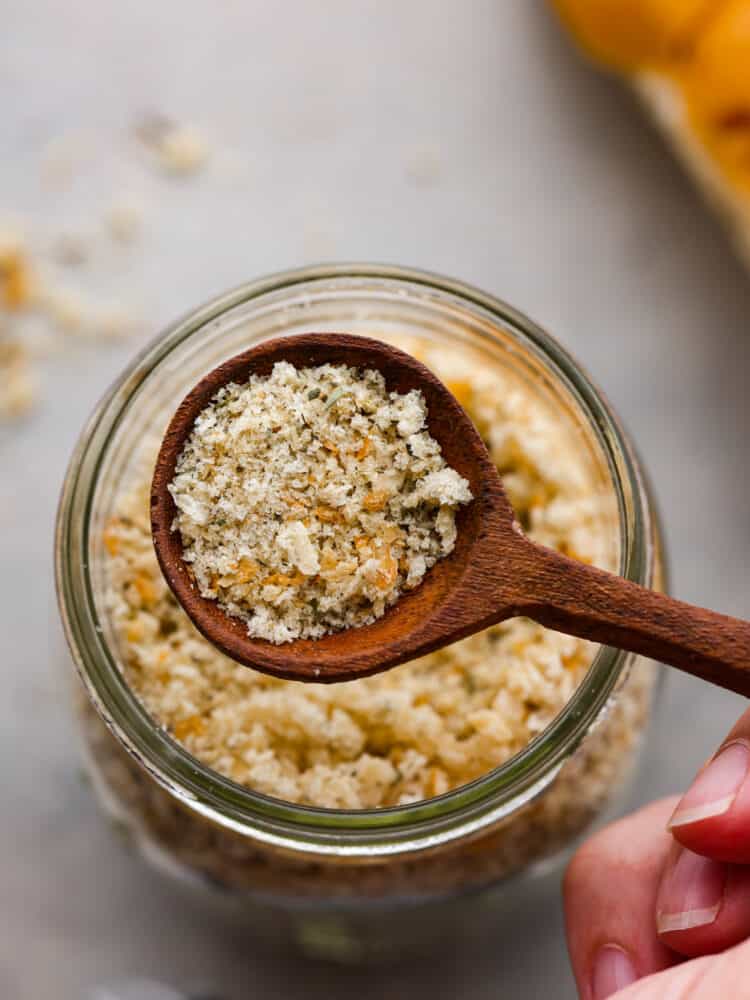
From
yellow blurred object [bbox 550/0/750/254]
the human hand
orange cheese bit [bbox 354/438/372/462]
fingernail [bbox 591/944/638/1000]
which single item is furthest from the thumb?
yellow blurred object [bbox 550/0/750/254]

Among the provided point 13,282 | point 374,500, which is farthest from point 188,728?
point 13,282

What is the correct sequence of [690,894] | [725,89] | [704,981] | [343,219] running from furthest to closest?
[343,219], [725,89], [690,894], [704,981]

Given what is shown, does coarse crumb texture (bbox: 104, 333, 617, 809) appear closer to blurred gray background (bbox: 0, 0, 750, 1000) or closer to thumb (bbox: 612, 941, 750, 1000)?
thumb (bbox: 612, 941, 750, 1000)

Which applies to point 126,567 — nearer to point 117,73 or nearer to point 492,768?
point 492,768

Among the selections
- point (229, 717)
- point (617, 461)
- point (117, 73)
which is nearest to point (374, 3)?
point (117, 73)

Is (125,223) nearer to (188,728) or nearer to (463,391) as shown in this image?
(463,391)

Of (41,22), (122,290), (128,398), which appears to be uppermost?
(41,22)
